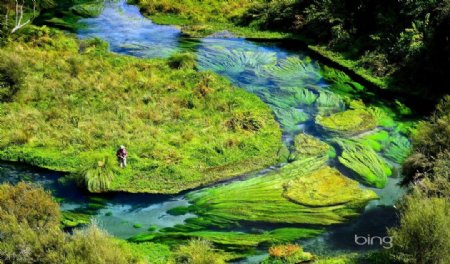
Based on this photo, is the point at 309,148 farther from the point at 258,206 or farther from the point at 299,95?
the point at 299,95

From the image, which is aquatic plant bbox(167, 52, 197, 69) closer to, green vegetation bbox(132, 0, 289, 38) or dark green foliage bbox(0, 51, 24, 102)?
green vegetation bbox(132, 0, 289, 38)

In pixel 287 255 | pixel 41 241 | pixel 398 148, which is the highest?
pixel 398 148

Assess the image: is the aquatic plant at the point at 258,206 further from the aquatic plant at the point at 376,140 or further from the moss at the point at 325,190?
the aquatic plant at the point at 376,140

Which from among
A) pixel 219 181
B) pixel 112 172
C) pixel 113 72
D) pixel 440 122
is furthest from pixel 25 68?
pixel 440 122

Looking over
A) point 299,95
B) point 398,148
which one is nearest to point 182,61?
point 299,95

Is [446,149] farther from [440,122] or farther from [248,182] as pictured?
[248,182]

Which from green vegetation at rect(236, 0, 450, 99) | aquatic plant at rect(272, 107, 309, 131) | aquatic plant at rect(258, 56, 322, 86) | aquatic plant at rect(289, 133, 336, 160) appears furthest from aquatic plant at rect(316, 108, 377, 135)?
aquatic plant at rect(258, 56, 322, 86)

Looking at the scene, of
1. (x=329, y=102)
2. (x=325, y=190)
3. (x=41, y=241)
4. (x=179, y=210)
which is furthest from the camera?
(x=329, y=102)

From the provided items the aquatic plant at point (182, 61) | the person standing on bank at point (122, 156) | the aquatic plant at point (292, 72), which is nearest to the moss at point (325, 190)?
the person standing on bank at point (122, 156)
